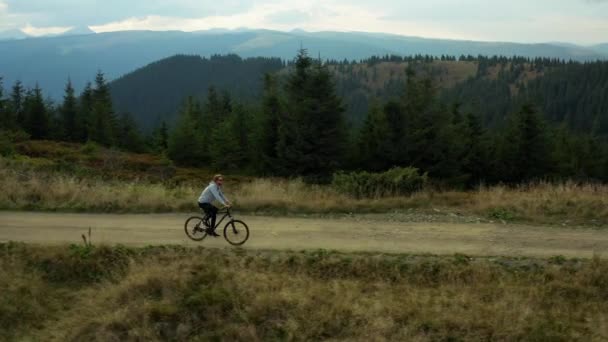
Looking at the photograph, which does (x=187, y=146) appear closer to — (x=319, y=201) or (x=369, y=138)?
(x=369, y=138)

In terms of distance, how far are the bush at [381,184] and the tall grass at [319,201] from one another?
1.41ft

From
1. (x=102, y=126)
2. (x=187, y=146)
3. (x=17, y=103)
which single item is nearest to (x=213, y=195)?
(x=187, y=146)

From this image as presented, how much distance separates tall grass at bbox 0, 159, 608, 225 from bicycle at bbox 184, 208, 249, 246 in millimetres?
2164

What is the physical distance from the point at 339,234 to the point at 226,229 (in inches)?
98.8

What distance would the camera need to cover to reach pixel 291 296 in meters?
8.22

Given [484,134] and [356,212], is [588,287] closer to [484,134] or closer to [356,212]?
[356,212]

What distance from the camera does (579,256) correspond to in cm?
1007

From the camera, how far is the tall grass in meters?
13.2

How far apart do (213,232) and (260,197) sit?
3.06 metres

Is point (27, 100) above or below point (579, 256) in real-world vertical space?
above

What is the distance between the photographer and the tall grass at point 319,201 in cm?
1325

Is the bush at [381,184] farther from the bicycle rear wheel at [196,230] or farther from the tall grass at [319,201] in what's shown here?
the bicycle rear wheel at [196,230]

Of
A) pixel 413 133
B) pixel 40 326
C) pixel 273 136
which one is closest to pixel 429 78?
pixel 413 133

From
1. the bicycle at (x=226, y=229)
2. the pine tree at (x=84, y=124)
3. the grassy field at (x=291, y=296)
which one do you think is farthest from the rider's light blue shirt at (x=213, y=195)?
the pine tree at (x=84, y=124)
